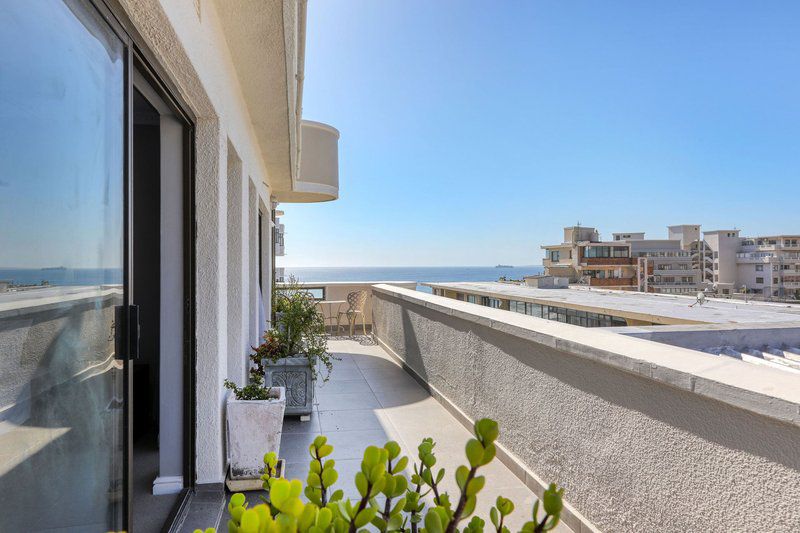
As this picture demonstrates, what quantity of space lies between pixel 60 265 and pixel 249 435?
2.00 metres

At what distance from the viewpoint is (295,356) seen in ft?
14.2

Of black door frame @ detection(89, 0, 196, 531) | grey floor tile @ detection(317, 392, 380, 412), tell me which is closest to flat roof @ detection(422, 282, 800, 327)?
grey floor tile @ detection(317, 392, 380, 412)

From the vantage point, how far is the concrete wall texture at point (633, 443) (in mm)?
1512

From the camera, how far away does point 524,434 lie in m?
3.00

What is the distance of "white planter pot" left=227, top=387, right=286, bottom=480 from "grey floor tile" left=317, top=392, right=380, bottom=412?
177 cm

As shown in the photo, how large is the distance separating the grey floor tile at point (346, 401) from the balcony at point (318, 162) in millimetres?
3088

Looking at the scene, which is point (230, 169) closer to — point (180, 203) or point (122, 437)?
point (180, 203)

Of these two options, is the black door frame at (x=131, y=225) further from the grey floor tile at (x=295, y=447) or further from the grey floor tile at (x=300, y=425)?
the grey floor tile at (x=300, y=425)

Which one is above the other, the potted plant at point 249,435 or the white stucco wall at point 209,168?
the white stucco wall at point 209,168

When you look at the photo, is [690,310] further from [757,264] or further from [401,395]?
[757,264]

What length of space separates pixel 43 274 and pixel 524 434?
8.80 feet

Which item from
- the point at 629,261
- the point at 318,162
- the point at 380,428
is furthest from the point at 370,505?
the point at 629,261

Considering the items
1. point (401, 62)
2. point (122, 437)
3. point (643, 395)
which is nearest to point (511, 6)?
point (401, 62)

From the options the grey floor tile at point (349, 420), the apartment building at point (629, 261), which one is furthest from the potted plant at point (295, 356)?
the apartment building at point (629, 261)
